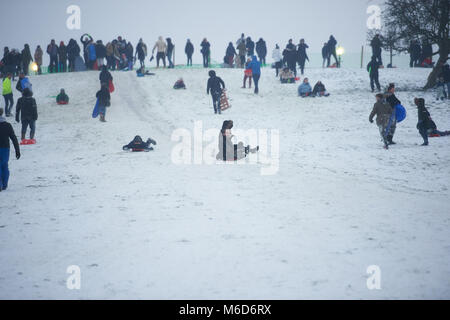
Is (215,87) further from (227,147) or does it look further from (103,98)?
(227,147)

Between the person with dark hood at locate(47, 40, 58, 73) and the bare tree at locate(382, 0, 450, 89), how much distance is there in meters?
20.4

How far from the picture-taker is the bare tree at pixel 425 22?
21656 millimetres

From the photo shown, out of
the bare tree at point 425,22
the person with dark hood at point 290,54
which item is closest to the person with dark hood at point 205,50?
the person with dark hood at point 290,54

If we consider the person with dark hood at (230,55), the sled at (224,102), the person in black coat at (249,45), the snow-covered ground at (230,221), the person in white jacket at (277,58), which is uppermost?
the person in black coat at (249,45)

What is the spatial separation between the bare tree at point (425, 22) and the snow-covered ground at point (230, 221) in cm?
865

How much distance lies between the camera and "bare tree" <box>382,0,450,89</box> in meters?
21.7

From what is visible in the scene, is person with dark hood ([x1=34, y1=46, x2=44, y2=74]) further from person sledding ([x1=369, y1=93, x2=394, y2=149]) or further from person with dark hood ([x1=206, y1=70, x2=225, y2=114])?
person sledding ([x1=369, y1=93, x2=394, y2=149])

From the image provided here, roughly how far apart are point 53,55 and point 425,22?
73.6ft

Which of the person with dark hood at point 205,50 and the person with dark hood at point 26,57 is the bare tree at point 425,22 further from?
the person with dark hood at point 26,57

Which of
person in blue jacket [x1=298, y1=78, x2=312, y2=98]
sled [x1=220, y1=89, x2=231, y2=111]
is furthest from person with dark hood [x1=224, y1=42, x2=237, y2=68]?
sled [x1=220, y1=89, x2=231, y2=111]

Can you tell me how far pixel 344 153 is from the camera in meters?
12.5

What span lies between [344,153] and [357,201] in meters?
4.91

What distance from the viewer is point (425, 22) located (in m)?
22.0

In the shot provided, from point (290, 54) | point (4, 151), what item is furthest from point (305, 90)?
point (4, 151)
